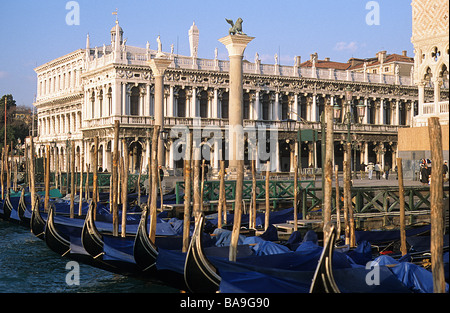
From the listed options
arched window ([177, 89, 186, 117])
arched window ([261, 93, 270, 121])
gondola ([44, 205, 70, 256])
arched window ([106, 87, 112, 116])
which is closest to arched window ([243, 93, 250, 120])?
arched window ([261, 93, 270, 121])

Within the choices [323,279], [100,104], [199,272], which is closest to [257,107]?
[100,104]

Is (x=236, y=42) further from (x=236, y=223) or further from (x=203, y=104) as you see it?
(x=203, y=104)

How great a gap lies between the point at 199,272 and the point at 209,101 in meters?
24.8

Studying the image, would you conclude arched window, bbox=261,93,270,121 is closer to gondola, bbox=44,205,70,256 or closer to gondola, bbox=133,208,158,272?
gondola, bbox=44,205,70,256

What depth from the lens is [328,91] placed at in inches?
1368

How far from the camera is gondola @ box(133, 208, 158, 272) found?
8.68 metres

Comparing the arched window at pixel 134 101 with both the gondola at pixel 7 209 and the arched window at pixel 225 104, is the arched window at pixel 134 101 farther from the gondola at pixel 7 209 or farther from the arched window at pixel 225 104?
the gondola at pixel 7 209

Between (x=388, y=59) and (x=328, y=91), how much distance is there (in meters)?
8.87

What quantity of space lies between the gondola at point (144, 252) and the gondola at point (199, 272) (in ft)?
5.08

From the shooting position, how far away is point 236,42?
48.8 ft

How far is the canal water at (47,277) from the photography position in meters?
9.49
